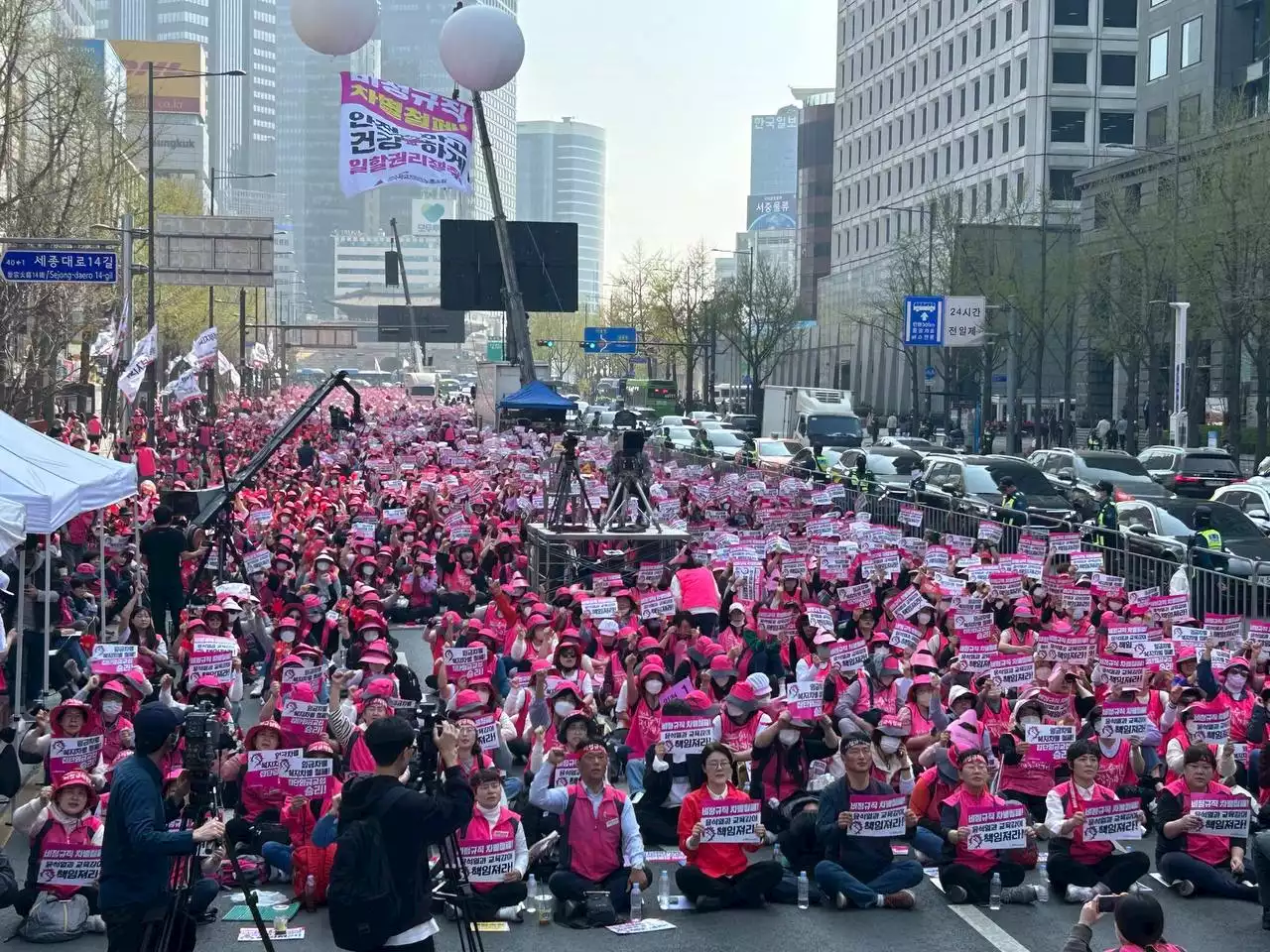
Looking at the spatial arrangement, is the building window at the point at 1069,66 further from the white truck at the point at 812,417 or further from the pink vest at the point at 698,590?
the pink vest at the point at 698,590

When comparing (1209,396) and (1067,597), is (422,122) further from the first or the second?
(1209,396)

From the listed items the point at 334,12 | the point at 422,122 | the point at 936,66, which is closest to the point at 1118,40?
the point at 936,66

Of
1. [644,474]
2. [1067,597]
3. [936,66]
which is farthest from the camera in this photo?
[936,66]

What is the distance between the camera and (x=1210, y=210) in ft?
148

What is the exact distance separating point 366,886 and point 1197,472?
32.9 meters

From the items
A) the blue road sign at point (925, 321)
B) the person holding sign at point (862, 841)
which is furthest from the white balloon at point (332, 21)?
the blue road sign at point (925, 321)

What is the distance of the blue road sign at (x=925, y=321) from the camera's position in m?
53.1

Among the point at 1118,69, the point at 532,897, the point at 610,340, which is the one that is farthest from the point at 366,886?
the point at 610,340

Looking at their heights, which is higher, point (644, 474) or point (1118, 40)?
point (1118, 40)

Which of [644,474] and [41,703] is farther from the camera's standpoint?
[644,474]

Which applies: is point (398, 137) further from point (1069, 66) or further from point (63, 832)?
point (1069, 66)

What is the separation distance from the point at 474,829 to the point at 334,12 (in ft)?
56.0

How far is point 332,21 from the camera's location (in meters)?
24.8

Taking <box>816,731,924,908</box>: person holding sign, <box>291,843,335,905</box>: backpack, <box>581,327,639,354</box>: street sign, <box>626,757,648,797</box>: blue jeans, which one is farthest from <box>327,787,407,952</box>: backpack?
<box>581,327,639,354</box>: street sign
